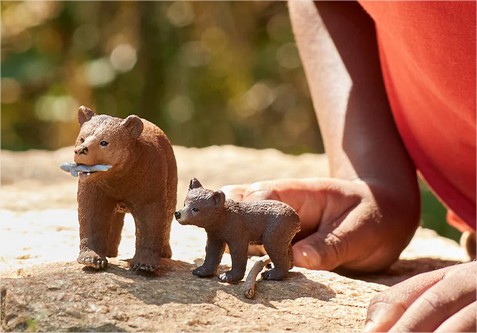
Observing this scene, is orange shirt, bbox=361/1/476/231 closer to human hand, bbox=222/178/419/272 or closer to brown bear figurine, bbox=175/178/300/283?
human hand, bbox=222/178/419/272

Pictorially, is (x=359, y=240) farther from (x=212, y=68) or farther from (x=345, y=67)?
(x=212, y=68)

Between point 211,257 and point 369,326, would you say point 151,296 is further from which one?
point 369,326

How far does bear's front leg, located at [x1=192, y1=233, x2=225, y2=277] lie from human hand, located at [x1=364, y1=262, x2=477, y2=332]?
1.13 ft

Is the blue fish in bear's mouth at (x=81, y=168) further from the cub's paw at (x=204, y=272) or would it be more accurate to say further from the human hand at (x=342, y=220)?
the human hand at (x=342, y=220)

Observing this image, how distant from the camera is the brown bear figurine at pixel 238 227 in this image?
1723mm

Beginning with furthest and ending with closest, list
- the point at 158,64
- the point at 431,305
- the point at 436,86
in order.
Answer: the point at 158,64 → the point at 436,86 → the point at 431,305

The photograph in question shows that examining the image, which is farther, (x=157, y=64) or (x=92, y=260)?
(x=157, y=64)

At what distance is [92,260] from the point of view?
170 centimetres

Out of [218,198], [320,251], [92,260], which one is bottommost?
[320,251]

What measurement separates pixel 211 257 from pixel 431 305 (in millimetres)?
467

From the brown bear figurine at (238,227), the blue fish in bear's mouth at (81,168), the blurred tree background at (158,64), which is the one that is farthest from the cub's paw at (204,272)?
the blurred tree background at (158,64)

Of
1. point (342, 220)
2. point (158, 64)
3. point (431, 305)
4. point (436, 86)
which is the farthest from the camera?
point (158, 64)

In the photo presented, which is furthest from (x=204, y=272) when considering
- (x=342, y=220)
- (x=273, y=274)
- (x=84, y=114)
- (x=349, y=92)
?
(x=349, y=92)

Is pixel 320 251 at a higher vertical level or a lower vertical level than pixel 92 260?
lower
